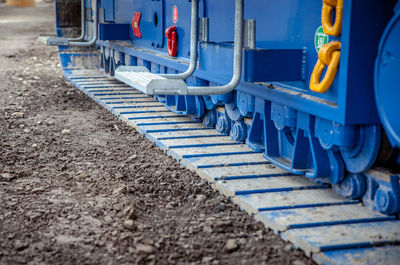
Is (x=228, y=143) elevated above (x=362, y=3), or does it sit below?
below

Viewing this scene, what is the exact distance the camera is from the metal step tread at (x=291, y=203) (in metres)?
2.82

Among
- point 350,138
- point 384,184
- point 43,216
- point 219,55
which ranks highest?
point 219,55

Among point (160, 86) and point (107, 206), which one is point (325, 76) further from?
point (107, 206)

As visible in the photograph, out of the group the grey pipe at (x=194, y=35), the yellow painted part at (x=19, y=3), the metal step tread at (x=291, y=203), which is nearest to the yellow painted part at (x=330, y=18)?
the metal step tread at (x=291, y=203)

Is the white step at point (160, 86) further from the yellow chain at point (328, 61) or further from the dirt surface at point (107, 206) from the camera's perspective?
the yellow chain at point (328, 61)

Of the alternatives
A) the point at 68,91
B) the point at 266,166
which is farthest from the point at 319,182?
the point at 68,91

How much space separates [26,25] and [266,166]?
17.6 meters

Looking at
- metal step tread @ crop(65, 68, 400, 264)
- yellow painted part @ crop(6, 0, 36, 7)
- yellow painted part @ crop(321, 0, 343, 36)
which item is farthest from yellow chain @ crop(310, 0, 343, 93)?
yellow painted part @ crop(6, 0, 36, 7)

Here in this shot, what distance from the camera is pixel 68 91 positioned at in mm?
7887

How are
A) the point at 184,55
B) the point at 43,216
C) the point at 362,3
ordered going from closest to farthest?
the point at 362,3 → the point at 43,216 → the point at 184,55

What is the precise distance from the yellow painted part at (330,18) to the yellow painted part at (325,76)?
0.12 metres

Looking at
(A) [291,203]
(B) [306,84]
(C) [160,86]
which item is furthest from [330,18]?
(C) [160,86]

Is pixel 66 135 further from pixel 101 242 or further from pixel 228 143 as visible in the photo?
pixel 101 242

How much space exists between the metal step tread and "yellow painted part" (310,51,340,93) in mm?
657
